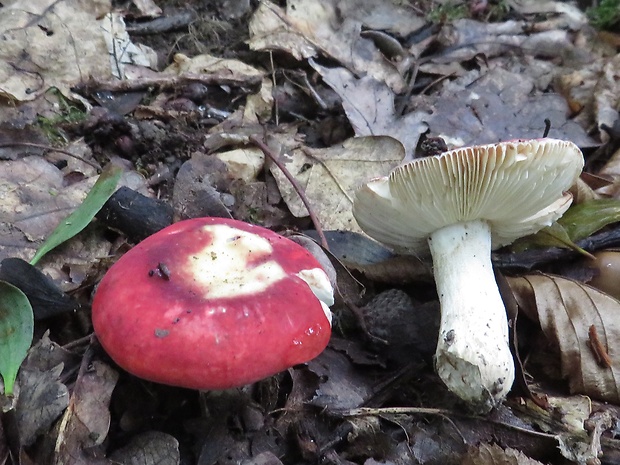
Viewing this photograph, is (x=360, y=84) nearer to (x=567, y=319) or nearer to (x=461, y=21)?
(x=461, y=21)

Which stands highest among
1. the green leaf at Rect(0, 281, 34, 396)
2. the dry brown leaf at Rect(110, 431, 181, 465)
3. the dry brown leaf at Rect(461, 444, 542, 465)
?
the green leaf at Rect(0, 281, 34, 396)

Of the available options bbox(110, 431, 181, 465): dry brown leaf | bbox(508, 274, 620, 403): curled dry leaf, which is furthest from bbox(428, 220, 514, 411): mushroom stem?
bbox(110, 431, 181, 465): dry brown leaf

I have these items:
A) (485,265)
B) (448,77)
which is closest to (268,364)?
(485,265)

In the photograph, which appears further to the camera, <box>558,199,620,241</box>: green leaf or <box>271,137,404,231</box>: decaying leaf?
<box>271,137,404,231</box>: decaying leaf

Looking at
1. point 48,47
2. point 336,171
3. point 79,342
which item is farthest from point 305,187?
point 48,47

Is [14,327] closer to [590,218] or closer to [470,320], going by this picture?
[470,320]

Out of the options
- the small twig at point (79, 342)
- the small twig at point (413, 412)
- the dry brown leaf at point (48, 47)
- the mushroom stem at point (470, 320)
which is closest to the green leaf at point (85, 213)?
the small twig at point (79, 342)

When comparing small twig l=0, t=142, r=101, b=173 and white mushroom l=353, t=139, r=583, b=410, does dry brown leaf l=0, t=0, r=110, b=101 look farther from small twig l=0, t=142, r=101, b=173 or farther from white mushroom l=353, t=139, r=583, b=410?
white mushroom l=353, t=139, r=583, b=410
